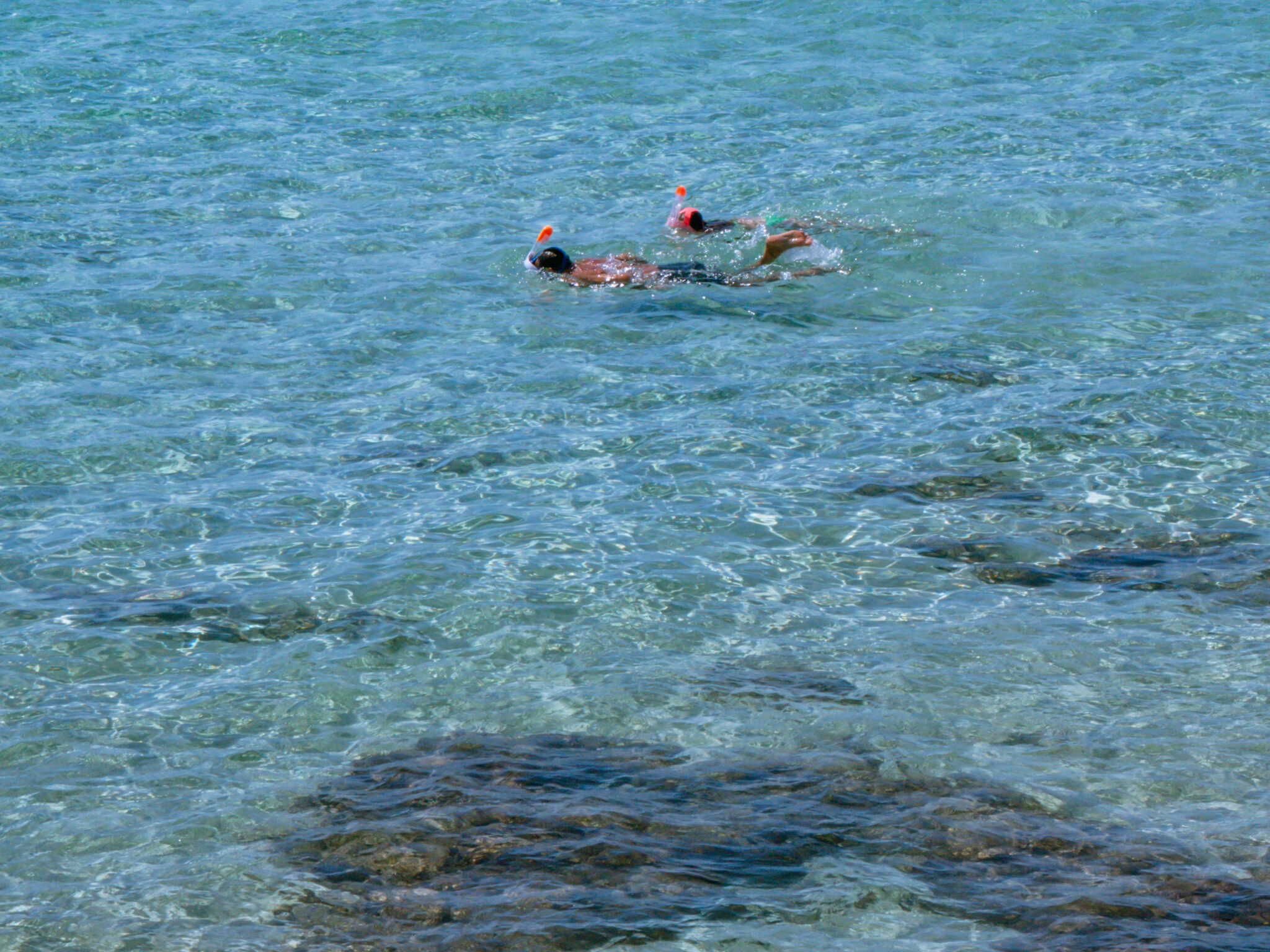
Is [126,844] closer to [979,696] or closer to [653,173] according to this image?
[979,696]

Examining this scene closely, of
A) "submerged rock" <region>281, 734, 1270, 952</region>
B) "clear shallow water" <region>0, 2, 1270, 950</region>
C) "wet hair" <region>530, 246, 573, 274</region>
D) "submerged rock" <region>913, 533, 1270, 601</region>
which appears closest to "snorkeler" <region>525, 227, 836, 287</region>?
"wet hair" <region>530, 246, 573, 274</region>

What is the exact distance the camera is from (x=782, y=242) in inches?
492

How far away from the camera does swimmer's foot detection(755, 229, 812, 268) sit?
12492 millimetres

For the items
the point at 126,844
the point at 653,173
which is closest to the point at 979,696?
the point at 126,844

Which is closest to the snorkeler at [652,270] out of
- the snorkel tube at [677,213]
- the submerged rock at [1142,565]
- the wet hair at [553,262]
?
the wet hair at [553,262]

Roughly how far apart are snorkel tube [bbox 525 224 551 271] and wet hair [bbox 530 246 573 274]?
0.20 feet

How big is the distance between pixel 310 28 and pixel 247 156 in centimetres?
651

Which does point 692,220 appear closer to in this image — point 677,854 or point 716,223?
point 716,223

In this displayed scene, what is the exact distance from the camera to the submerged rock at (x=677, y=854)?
17.1 ft

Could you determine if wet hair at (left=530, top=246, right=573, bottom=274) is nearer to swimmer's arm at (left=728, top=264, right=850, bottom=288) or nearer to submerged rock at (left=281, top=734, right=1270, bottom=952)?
swimmer's arm at (left=728, top=264, right=850, bottom=288)

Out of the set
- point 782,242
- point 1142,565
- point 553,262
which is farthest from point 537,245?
point 1142,565

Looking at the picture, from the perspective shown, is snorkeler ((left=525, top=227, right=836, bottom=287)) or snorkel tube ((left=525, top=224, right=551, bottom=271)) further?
snorkeler ((left=525, top=227, right=836, bottom=287))

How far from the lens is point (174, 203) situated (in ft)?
47.7

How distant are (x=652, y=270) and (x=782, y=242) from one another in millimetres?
1232
